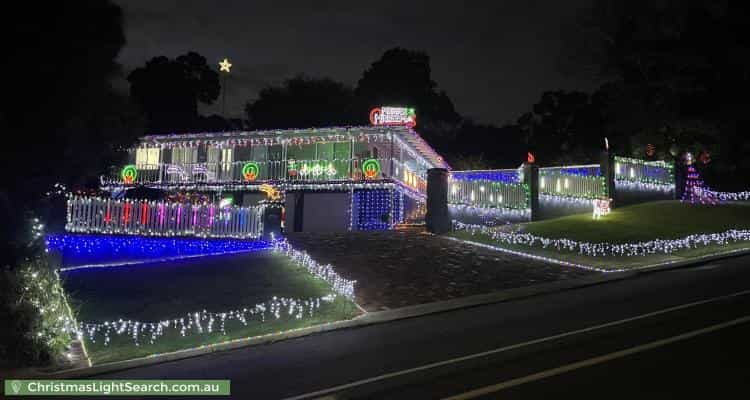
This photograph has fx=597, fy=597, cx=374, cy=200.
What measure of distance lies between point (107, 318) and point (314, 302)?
12.9ft

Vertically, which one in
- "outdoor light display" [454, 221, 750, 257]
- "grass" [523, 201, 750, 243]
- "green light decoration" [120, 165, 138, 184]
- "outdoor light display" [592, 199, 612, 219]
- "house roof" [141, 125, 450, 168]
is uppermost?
"house roof" [141, 125, 450, 168]

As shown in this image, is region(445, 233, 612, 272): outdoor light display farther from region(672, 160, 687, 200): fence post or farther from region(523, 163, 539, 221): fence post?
Result: region(672, 160, 687, 200): fence post

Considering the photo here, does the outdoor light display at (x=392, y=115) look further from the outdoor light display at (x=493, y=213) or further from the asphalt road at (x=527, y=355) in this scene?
the asphalt road at (x=527, y=355)

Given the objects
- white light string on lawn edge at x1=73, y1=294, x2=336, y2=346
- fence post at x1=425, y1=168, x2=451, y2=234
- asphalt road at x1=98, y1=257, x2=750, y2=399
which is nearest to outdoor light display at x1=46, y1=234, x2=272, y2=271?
fence post at x1=425, y1=168, x2=451, y2=234

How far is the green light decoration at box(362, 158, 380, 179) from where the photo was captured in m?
25.4

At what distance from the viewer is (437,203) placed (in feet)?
71.5

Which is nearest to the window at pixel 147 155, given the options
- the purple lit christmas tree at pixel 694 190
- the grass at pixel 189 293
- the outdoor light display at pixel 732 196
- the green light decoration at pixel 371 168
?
the green light decoration at pixel 371 168

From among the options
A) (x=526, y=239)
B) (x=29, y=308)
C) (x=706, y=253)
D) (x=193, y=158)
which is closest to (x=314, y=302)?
(x=29, y=308)

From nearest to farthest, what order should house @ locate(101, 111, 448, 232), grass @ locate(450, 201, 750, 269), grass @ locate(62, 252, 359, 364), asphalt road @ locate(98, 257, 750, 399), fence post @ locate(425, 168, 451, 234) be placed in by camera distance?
asphalt road @ locate(98, 257, 750, 399) → grass @ locate(62, 252, 359, 364) → grass @ locate(450, 201, 750, 269) → fence post @ locate(425, 168, 451, 234) → house @ locate(101, 111, 448, 232)

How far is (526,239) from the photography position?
63.9 feet

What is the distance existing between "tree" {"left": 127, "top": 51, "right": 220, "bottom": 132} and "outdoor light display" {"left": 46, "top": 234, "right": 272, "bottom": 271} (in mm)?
35249

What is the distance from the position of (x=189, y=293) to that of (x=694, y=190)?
75.5ft

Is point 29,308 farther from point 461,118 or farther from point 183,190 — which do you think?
point 461,118

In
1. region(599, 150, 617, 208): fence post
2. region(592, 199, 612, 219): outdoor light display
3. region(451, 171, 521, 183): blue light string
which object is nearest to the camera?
region(592, 199, 612, 219): outdoor light display
